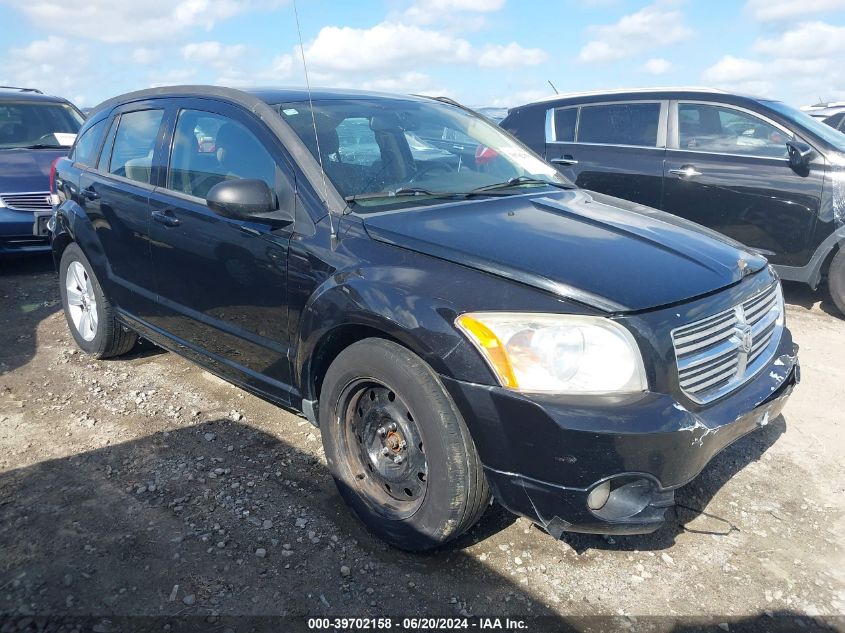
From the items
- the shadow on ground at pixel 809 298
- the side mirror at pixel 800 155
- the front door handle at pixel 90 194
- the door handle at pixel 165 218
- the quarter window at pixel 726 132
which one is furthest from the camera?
the shadow on ground at pixel 809 298

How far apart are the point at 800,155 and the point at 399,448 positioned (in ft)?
14.8

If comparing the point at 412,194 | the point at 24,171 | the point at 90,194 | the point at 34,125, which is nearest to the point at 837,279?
the point at 412,194

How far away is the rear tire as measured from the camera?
5.46 meters

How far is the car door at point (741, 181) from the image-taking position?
5.48m

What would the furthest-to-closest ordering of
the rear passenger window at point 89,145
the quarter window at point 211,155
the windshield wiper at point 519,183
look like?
the rear passenger window at point 89,145 < the windshield wiper at point 519,183 < the quarter window at point 211,155

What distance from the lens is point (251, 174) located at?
309 cm

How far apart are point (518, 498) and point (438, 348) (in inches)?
22.3

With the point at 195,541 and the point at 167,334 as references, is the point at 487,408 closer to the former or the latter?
the point at 195,541

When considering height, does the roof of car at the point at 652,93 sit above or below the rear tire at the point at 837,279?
above

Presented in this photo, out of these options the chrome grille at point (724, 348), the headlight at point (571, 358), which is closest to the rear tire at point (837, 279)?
the chrome grille at point (724, 348)

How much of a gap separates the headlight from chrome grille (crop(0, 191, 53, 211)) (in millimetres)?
6425

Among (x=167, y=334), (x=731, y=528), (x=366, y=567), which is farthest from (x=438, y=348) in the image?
(x=167, y=334)

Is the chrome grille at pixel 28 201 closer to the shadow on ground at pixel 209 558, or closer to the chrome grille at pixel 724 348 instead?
the shadow on ground at pixel 209 558

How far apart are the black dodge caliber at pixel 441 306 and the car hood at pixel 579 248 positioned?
0.01 m
